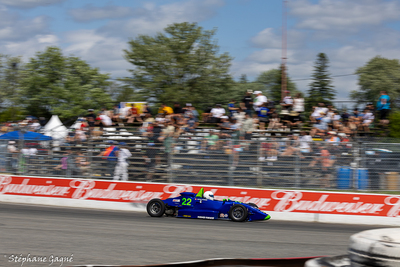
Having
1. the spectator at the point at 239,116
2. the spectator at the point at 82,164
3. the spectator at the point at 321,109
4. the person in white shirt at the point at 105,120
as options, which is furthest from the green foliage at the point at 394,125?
the spectator at the point at 82,164

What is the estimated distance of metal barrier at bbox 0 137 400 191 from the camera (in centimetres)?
1198

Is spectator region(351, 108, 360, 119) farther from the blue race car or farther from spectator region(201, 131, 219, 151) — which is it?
the blue race car

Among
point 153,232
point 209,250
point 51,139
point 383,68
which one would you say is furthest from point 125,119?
point 383,68

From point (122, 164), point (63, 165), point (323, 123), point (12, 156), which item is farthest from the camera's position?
point (12, 156)

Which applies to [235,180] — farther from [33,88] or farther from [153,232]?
[33,88]

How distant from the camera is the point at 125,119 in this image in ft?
54.4

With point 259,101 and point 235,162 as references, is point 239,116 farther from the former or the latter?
point 235,162

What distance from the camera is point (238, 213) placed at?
433 inches

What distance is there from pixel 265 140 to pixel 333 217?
2.83 metres

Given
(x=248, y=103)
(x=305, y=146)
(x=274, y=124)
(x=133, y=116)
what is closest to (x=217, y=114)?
(x=248, y=103)

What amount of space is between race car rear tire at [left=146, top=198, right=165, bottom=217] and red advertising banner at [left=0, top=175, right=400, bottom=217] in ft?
5.19

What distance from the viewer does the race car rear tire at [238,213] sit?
10906mm

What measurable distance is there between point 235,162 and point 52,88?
1574 inches

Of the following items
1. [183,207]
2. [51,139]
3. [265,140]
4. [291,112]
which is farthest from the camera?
[291,112]
